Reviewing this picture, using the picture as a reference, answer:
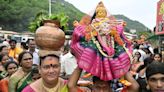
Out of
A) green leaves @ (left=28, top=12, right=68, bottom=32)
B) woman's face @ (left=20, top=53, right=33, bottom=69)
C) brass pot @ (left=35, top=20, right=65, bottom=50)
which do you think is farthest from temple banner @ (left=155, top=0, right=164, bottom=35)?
brass pot @ (left=35, top=20, right=65, bottom=50)

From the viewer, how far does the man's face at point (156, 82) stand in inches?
155

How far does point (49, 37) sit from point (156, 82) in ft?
3.93

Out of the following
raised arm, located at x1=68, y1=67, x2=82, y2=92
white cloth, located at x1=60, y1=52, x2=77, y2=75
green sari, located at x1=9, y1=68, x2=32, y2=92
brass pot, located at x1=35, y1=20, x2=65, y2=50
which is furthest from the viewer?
white cloth, located at x1=60, y1=52, x2=77, y2=75

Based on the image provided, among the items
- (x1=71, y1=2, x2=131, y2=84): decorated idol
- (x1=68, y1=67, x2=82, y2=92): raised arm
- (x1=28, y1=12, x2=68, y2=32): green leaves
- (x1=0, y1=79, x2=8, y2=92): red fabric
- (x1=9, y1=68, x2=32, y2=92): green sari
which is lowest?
(x1=0, y1=79, x2=8, y2=92): red fabric

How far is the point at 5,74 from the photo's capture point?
7.40m

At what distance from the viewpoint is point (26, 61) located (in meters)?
6.47

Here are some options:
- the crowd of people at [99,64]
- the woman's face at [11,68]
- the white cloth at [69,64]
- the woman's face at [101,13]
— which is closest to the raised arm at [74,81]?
the crowd of people at [99,64]

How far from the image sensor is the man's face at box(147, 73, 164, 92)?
12.9 ft

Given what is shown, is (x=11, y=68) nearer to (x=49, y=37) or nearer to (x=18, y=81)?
(x=18, y=81)

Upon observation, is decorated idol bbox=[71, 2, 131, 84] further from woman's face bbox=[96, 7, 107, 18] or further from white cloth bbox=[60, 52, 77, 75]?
white cloth bbox=[60, 52, 77, 75]

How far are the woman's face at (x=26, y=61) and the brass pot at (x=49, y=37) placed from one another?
6.71 feet

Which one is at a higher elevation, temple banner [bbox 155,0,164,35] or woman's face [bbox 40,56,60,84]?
temple banner [bbox 155,0,164,35]

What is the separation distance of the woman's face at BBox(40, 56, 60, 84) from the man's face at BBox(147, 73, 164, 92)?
0.95 metres

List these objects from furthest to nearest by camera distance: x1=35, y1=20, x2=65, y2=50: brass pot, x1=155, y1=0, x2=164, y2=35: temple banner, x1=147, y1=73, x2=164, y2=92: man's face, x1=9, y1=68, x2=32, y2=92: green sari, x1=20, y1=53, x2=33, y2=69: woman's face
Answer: x1=155, y1=0, x2=164, y2=35: temple banner
x1=20, y1=53, x2=33, y2=69: woman's face
x1=9, y1=68, x2=32, y2=92: green sari
x1=35, y1=20, x2=65, y2=50: brass pot
x1=147, y1=73, x2=164, y2=92: man's face
